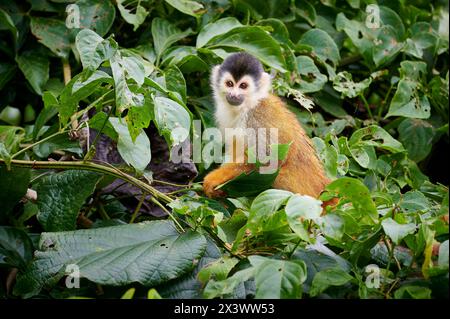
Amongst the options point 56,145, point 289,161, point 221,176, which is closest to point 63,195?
point 56,145

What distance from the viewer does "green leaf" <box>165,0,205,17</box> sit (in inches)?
195

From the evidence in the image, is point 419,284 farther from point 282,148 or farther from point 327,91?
point 327,91

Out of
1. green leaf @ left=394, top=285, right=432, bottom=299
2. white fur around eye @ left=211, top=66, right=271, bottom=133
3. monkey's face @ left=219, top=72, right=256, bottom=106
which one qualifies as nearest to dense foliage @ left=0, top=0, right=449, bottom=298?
green leaf @ left=394, top=285, right=432, bottom=299

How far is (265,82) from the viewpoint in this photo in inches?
184

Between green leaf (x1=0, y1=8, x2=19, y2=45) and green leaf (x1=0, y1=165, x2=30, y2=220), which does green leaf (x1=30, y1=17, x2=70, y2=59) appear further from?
green leaf (x1=0, y1=165, x2=30, y2=220)

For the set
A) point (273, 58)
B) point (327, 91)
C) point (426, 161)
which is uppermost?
point (273, 58)

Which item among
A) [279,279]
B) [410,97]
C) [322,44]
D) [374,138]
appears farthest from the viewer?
[322,44]

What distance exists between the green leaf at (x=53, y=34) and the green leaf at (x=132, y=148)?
5.61ft

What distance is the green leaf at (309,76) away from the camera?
5.09m

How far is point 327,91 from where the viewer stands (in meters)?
5.57

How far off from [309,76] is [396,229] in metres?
2.56

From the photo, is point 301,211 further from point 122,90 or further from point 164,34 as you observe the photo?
point 164,34
